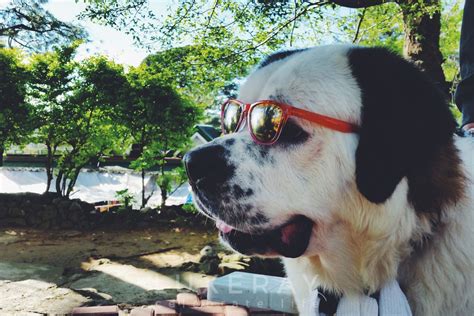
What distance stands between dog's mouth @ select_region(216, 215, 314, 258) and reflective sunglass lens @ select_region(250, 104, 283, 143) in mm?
334

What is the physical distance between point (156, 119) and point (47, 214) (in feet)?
11.0

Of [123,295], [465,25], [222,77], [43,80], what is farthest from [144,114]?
[465,25]

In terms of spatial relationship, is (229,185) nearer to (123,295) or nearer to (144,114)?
(123,295)

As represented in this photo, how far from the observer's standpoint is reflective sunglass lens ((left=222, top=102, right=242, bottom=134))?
1.86 meters

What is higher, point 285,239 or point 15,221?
point 285,239

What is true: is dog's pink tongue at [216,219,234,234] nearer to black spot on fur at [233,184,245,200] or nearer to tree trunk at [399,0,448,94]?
black spot on fur at [233,184,245,200]

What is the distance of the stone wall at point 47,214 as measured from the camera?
9.48 meters

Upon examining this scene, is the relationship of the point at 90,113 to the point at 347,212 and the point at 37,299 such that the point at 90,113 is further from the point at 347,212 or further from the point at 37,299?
the point at 347,212

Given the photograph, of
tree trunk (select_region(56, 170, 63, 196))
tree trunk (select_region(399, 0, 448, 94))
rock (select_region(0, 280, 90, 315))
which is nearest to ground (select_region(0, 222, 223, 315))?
rock (select_region(0, 280, 90, 315))

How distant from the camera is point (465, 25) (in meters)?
2.18

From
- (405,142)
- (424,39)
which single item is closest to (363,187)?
(405,142)

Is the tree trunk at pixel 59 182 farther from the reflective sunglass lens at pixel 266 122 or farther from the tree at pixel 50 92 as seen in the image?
the reflective sunglass lens at pixel 266 122

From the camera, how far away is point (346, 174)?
1.56 meters

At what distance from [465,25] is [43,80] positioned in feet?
31.0
